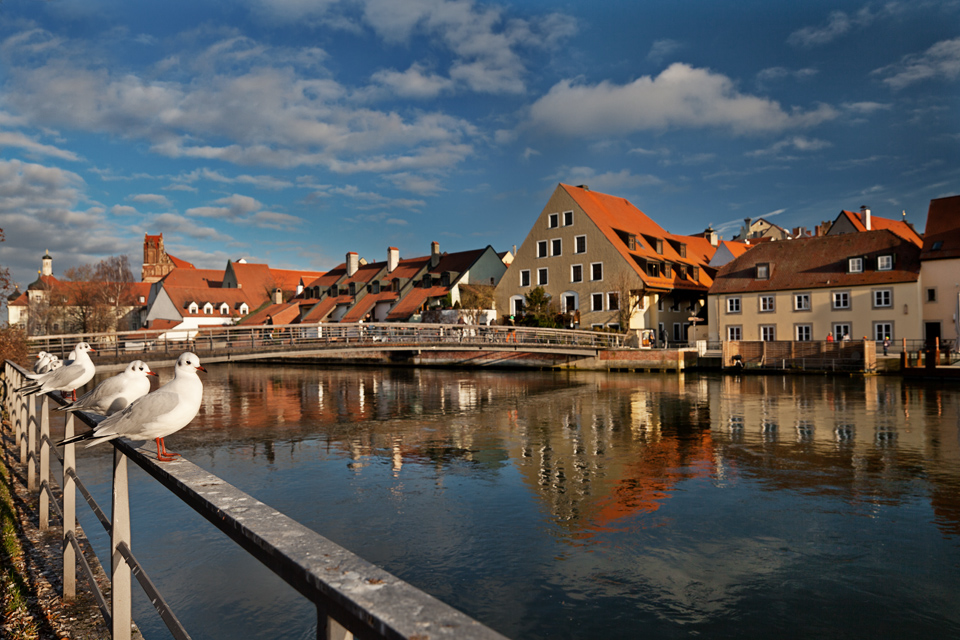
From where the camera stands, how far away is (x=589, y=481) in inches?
531

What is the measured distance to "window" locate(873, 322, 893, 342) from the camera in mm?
39719

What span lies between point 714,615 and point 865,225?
5933 centimetres

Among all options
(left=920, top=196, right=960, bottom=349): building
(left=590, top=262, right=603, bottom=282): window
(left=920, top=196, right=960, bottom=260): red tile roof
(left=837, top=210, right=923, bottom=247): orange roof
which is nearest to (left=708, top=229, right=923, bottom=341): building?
(left=920, top=196, right=960, bottom=349): building

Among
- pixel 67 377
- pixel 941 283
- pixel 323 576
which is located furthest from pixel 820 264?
pixel 323 576

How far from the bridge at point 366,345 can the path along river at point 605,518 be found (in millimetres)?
6118

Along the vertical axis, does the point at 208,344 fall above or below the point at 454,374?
above

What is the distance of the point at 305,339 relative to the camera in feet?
100

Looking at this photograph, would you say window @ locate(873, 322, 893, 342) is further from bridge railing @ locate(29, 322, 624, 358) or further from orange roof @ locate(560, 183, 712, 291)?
bridge railing @ locate(29, 322, 624, 358)

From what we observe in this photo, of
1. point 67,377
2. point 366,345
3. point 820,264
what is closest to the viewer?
point 67,377

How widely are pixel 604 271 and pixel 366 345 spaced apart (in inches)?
941

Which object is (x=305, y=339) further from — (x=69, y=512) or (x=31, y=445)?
(x=69, y=512)

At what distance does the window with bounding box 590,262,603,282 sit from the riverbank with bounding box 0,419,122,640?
45.9 meters

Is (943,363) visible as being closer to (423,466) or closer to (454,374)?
(454,374)

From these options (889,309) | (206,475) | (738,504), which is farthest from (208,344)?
(889,309)
